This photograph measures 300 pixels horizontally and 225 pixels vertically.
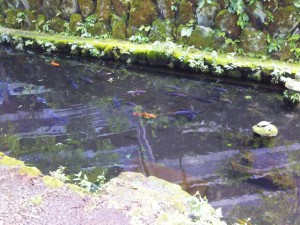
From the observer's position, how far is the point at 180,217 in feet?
13.3

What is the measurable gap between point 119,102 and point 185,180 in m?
3.36

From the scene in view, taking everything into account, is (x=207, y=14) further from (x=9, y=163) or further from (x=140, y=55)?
(x=9, y=163)

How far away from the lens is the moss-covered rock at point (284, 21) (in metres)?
9.66

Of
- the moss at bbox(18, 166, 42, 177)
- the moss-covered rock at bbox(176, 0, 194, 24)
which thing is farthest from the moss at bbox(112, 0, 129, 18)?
the moss at bbox(18, 166, 42, 177)

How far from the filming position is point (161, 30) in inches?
439

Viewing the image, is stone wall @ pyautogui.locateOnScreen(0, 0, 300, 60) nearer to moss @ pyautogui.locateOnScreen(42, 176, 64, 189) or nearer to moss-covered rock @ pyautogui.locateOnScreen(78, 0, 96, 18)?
moss-covered rock @ pyautogui.locateOnScreen(78, 0, 96, 18)

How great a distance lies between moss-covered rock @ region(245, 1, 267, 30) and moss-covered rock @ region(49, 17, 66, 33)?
6239 mm

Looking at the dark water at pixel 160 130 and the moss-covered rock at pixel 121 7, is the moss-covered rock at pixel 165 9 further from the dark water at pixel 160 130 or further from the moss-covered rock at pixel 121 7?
the dark water at pixel 160 130

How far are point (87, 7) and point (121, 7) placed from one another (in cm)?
130

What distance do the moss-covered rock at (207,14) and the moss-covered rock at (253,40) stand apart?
38.9 inches

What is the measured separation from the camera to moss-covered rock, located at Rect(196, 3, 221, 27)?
10.4m

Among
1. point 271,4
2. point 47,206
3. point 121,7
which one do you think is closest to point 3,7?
point 121,7

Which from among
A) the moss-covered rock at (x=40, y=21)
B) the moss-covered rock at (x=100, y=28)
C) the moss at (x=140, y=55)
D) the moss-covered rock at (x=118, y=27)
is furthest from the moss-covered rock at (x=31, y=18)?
the moss at (x=140, y=55)

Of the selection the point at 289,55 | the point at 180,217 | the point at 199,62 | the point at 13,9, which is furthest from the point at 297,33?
the point at 13,9
